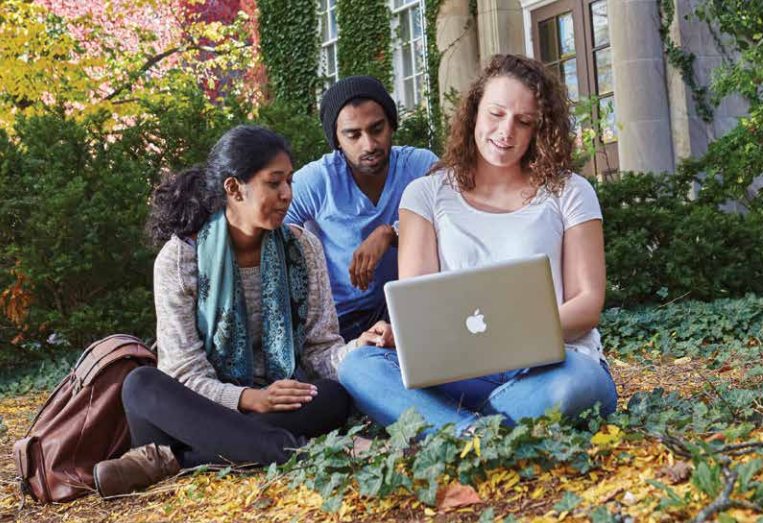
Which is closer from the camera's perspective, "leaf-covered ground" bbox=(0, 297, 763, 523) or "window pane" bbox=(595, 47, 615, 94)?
"leaf-covered ground" bbox=(0, 297, 763, 523)

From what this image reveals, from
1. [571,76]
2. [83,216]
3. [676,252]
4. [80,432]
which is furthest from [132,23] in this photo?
[80,432]

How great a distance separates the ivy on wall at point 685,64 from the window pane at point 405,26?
4330 millimetres

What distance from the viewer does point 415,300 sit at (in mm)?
2740

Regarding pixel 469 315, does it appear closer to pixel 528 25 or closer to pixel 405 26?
pixel 528 25

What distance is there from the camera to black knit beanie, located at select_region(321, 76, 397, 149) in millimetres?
4148

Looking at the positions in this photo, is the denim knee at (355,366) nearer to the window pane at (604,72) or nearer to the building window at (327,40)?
the window pane at (604,72)

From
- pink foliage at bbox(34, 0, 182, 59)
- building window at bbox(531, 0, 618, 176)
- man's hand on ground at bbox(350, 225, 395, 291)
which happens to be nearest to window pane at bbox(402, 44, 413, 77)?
building window at bbox(531, 0, 618, 176)

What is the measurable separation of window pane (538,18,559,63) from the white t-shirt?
8.16 meters

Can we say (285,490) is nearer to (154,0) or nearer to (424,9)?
(424,9)

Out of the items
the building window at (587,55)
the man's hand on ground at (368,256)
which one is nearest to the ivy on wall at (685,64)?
the building window at (587,55)

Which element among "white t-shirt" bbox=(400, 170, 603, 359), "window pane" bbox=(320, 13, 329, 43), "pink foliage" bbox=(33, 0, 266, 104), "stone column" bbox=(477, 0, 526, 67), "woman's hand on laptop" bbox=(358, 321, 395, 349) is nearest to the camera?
"white t-shirt" bbox=(400, 170, 603, 359)

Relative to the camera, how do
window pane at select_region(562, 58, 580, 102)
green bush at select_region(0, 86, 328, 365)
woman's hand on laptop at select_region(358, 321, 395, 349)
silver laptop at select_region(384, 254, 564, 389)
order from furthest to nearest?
window pane at select_region(562, 58, 580, 102)
green bush at select_region(0, 86, 328, 365)
woman's hand on laptop at select_region(358, 321, 395, 349)
silver laptop at select_region(384, 254, 564, 389)

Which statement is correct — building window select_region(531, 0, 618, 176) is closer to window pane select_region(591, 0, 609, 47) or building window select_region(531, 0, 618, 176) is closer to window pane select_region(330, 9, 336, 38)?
window pane select_region(591, 0, 609, 47)

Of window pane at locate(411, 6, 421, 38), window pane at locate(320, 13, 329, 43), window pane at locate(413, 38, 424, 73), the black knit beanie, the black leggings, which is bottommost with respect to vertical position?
the black leggings
